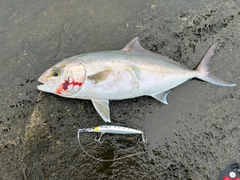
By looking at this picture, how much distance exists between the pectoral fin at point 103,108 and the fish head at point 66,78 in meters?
0.28

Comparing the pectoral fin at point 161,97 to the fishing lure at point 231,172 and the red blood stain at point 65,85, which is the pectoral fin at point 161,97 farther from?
the fishing lure at point 231,172

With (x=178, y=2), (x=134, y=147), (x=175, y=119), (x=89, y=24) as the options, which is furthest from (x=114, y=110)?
(x=178, y=2)

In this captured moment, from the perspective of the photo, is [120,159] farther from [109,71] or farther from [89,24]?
[89,24]

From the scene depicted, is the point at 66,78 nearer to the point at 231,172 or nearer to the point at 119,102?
the point at 119,102

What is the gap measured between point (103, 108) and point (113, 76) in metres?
0.40

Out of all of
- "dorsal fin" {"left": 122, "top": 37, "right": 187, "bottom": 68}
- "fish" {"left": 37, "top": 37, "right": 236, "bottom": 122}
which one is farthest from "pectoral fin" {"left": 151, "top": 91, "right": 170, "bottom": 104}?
"dorsal fin" {"left": 122, "top": 37, "right": 187, "bottom": 68}

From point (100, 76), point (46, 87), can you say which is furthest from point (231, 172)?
point (46, 87)

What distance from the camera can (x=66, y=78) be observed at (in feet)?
9.95

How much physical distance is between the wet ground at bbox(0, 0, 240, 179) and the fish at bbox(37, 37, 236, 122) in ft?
0.61

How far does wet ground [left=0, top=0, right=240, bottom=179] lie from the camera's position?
3.16 meters

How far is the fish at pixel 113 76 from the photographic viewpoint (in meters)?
3.04

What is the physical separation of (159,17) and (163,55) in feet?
1.86

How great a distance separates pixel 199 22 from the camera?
369cm

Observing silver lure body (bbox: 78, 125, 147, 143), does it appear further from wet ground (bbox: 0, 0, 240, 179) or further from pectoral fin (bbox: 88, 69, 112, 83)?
pectoral fin (bbox: 88, 69, 112, 83)
